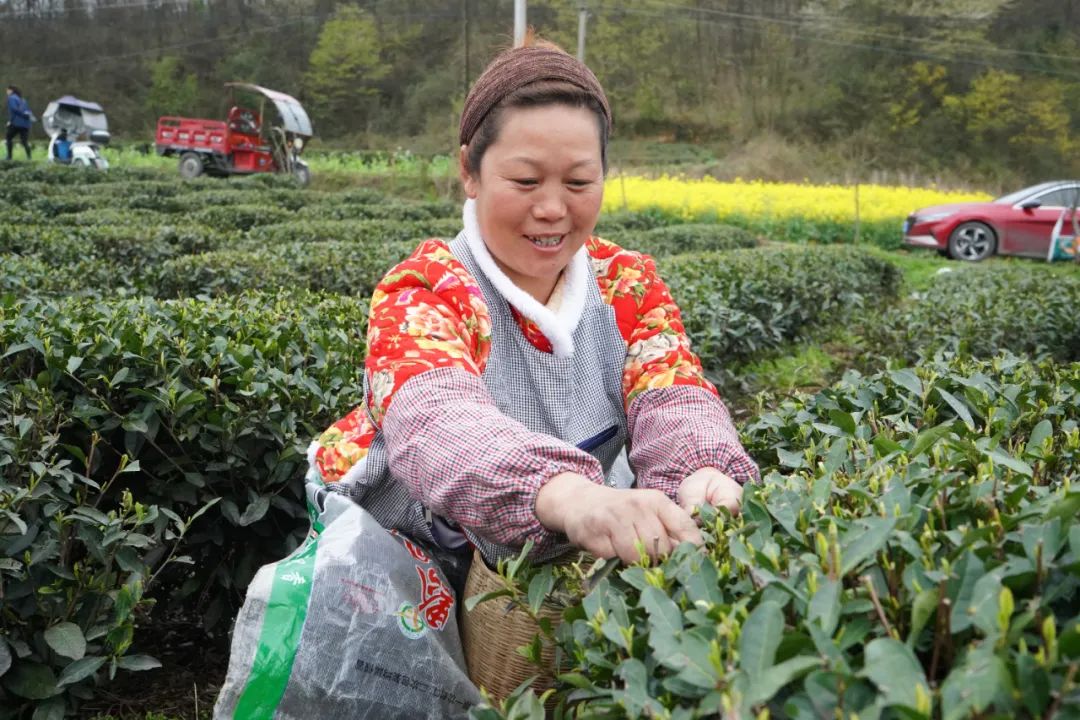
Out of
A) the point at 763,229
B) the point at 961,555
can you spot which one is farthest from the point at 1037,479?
the point at 763,229

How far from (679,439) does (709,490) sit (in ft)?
0.58

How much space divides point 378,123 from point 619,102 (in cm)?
982

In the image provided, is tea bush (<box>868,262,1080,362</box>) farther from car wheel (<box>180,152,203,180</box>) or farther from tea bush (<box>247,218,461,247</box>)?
car wheel (<box>180,152,203,180</box>)

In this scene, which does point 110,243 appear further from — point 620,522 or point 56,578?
point 620,522

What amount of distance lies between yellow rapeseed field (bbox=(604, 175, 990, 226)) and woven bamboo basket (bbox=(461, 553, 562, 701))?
15.0m

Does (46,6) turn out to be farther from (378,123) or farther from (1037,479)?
(1037,479)

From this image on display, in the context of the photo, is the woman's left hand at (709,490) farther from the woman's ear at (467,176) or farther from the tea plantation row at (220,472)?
the woman's ear at (467,176)

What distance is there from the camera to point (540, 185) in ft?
5.29

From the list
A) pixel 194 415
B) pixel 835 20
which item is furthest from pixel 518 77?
pixel 835 20

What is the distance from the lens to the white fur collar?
1.67m

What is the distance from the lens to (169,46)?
43.7 m

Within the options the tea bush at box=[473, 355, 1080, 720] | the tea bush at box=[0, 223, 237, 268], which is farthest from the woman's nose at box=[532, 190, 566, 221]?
the tea bush at box=[0, 223, 237, 268]

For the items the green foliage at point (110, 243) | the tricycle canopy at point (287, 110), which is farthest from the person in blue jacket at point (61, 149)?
the green foliage at point (110, 243)

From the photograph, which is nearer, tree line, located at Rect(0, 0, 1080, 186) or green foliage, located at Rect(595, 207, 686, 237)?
green foliage, located at Rect(595, 207, 686, 237)
